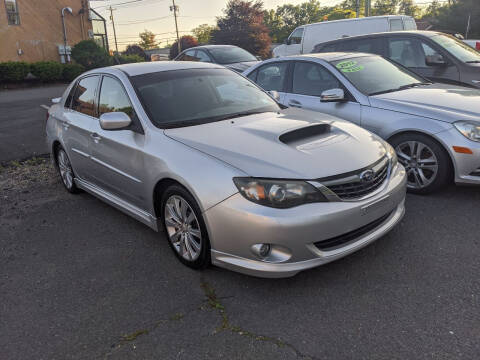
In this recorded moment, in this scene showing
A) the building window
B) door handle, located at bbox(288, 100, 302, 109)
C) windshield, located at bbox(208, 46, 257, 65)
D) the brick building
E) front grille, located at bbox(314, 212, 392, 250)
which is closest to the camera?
front grille, located at bbox(314, 212, 392, 250)

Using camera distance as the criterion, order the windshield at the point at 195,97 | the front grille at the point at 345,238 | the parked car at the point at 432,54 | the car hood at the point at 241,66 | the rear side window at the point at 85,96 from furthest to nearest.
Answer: the car hood at the point at 241,66 → the parked car at the point at 432,54 → the rear side window at the point at 85,96 → the windshield at the point at 195,97 → the front grille at the point at 345,238

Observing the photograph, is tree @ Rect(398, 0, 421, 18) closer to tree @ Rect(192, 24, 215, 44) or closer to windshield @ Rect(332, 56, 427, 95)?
tree @ Rect(192, 24, 215, 44)

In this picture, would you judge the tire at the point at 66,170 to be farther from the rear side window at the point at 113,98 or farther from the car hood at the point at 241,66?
the car hood at the point at 241,66

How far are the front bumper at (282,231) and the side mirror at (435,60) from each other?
510 cm

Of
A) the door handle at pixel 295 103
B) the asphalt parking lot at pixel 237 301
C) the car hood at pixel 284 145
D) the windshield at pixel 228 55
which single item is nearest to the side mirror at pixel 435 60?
the door handle at pixel 295 103

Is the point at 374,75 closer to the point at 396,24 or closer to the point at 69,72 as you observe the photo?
the point at 396,24

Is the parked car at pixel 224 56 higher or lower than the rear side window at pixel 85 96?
higher

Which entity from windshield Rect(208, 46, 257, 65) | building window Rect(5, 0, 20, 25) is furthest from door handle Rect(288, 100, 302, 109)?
building window Rect(5, 0, 20, 25)

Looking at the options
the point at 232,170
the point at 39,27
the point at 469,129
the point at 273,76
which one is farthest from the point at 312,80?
the point at 39,27

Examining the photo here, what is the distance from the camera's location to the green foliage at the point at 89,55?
28.1 metres

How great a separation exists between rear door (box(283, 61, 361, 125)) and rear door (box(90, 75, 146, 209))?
262 cm

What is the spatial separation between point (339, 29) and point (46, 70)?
1735 centimetres

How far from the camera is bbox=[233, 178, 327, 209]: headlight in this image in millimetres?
2883

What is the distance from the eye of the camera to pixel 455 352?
237cm
